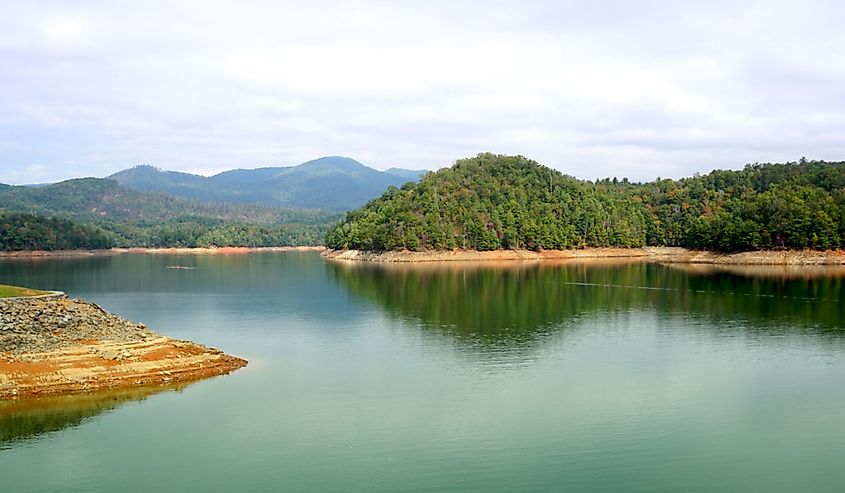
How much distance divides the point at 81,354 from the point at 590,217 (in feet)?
413

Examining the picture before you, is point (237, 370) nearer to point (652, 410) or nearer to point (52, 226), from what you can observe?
point (652, 410)

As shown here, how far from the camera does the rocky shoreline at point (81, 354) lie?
31547mm

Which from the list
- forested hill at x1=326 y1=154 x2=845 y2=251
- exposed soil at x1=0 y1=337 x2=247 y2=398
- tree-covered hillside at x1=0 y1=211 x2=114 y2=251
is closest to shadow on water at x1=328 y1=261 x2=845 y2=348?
exposed soil at x1=0 y1=337 x2=247 y2=398

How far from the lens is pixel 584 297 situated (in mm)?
69312

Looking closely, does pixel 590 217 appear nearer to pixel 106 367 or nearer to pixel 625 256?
pixel 625 256

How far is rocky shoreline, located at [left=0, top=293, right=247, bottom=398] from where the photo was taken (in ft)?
104

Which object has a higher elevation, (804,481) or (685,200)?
(685,200)

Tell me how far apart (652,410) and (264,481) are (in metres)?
15.0

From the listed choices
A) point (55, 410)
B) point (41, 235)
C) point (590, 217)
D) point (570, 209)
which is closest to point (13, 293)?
point (55, 410)

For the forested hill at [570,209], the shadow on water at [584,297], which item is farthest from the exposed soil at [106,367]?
the forested hill at [570,209]

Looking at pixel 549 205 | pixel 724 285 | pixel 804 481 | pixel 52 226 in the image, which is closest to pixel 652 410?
pixel 804 481

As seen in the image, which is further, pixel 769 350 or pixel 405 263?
pixel 405 263

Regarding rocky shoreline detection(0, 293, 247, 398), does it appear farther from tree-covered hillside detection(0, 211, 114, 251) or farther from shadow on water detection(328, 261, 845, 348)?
tree-covered hillside detection(0, 211, 114, 251)

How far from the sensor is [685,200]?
519ft
